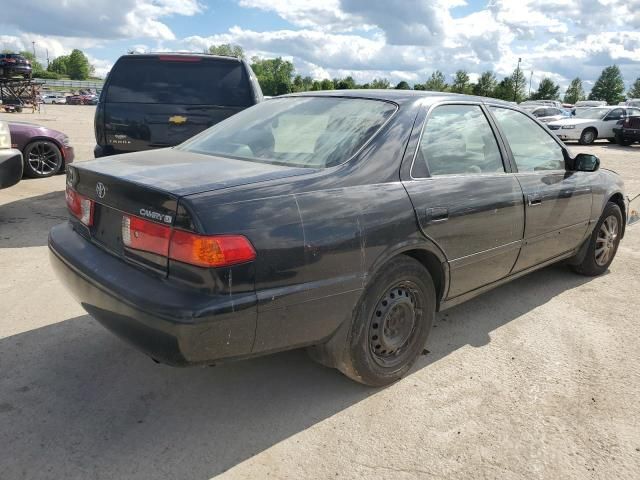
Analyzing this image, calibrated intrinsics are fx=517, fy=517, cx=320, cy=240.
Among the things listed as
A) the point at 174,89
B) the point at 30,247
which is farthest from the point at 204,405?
the point at 174,89

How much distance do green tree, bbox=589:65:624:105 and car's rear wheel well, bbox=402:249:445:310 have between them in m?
102

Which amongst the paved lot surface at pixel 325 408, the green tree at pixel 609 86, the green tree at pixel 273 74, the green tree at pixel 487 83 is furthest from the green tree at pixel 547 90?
the paved lot surface at pixel 325 408

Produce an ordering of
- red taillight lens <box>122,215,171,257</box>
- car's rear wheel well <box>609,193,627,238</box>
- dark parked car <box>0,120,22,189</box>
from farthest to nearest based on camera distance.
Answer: dark parked car <box>0,120,22,189</box>
car's rear wheel well <box>609,193,627,238</box>
red taillight lens <box>122,215,171,257</box>

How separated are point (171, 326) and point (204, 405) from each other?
0.81 metres

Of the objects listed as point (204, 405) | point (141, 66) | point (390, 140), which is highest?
point (141, 66)

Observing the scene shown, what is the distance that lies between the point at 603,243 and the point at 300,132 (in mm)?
3305

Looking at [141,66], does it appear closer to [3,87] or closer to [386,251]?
[386,251]

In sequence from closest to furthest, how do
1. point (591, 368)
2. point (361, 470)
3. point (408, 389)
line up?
point (361, 470)
point (408, 389)
point (591, 368)

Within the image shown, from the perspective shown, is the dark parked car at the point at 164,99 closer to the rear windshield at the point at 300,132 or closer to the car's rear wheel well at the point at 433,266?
the rear windshield at the point at 300,132

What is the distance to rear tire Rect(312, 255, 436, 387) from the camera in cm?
265

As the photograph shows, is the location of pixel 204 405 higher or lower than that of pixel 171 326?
lower

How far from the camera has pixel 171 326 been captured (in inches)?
83.6

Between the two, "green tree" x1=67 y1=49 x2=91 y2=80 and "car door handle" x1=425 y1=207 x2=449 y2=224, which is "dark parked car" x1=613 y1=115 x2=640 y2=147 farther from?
"green tree" x1=67 y1=49 x2=91 y2=80

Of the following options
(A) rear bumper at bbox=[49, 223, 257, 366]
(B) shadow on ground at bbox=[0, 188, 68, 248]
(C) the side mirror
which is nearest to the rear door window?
(C) the side mirror
